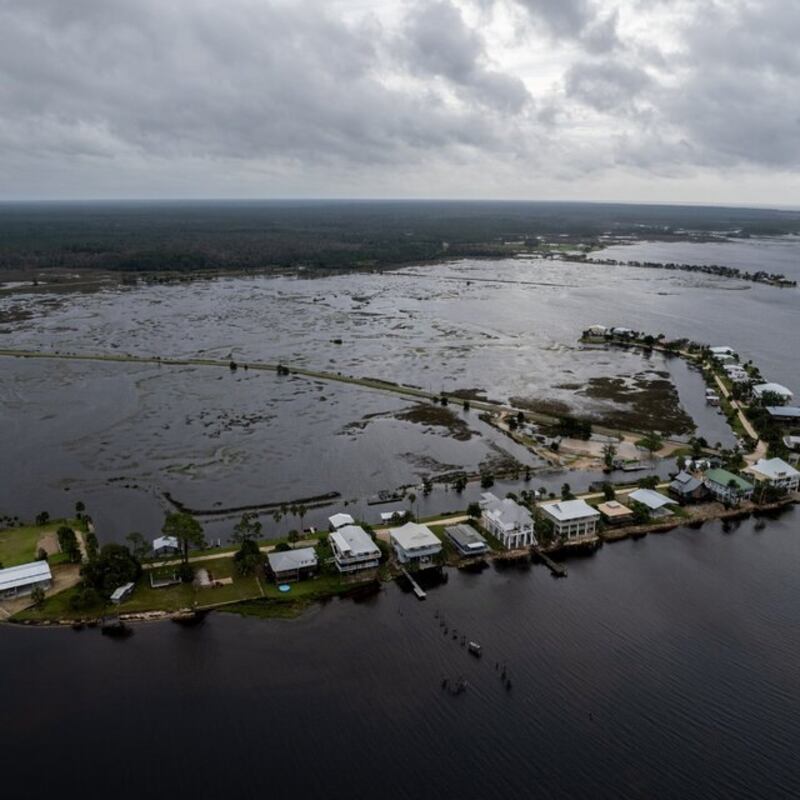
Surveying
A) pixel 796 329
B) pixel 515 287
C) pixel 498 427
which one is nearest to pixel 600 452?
pixel 498 427

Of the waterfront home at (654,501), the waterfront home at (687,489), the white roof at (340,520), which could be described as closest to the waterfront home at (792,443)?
the waterfront home at (687,489)

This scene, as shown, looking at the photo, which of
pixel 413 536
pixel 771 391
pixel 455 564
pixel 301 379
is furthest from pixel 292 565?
pixel 771 391

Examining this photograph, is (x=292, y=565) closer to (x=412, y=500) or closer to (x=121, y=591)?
(x=121, y=591)

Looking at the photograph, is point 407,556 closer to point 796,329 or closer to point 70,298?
point 796,329

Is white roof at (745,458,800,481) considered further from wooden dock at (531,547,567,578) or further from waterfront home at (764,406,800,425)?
wooden dock at (531,547,567,578)

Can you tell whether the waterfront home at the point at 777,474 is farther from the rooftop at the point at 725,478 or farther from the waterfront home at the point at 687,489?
the waterfront home at the point at 687,489

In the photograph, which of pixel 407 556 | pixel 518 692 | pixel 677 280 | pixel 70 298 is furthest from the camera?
pixel 677 280
